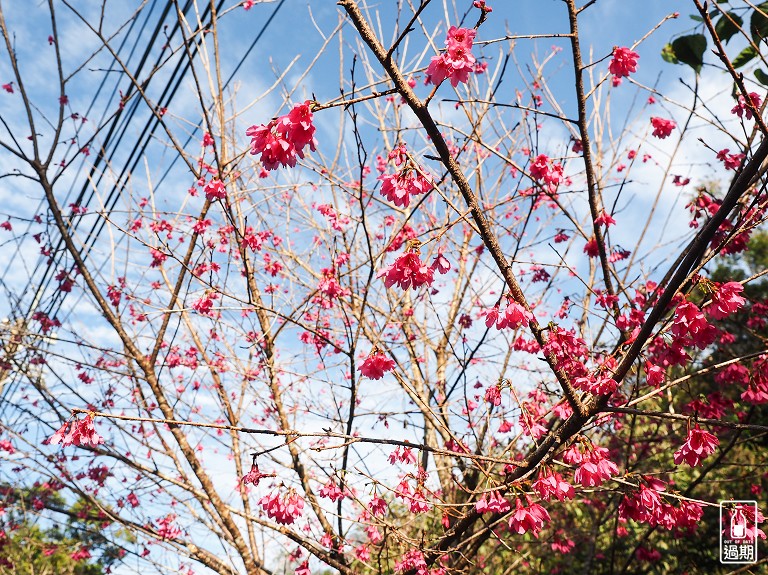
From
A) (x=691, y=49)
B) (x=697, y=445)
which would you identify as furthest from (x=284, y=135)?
(x=691, y=49)

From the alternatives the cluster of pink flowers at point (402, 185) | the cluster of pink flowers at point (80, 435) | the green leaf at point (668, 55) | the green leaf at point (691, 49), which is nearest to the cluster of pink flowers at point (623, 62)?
the green leaf at point (691, 49)

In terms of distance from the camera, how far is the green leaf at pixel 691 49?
325 cm

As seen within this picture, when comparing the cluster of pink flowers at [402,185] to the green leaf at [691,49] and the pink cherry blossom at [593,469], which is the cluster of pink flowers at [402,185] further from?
the green leaf at [691,49]

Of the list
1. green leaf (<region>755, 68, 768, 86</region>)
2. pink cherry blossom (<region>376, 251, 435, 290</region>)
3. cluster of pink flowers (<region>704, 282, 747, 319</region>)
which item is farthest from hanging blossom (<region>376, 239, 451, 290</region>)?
green leaf (<region>755, 68, 768, 86</region>)

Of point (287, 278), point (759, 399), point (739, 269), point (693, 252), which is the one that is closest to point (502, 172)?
point (287, 278)

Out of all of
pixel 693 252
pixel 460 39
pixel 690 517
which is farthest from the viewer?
pixel 690 517

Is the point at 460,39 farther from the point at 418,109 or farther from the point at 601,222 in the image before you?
the point at 601,222

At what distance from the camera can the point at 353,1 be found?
1837mm

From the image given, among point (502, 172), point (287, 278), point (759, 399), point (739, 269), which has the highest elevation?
point (739, 269)

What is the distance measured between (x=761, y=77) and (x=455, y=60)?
2680 millimetres

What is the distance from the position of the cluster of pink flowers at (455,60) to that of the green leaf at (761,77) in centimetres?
258

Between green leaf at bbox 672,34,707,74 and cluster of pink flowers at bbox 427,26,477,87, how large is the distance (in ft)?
6.79

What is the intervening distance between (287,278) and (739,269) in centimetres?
1255

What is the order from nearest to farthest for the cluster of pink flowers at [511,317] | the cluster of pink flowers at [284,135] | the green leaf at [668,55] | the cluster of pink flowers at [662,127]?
the cluster of pink flowers at [284,135] < the cluster of pink flowers at [511,317] < the green leaf at [668,55] < the cluster of pink flowers at [662,127]
